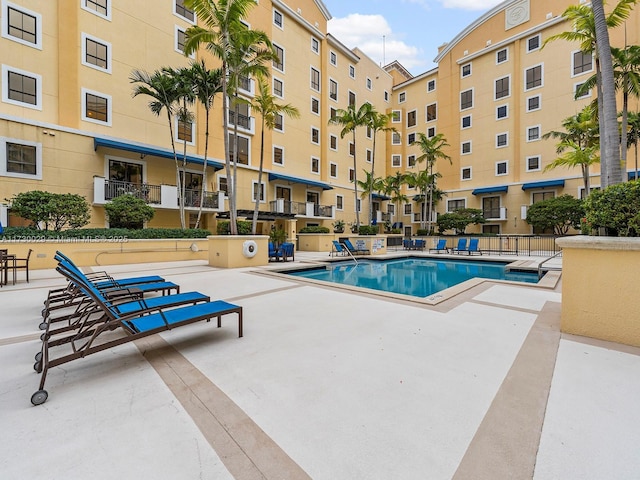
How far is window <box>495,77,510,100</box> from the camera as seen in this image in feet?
91.2

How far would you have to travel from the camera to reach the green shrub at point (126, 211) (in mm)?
13906

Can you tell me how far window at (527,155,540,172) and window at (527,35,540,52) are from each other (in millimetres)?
9940

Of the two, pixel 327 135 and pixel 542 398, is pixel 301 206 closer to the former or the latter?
pixel 327 135

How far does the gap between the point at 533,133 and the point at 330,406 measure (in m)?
32.7

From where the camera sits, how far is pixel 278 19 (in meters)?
24.9

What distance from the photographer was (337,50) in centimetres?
3003

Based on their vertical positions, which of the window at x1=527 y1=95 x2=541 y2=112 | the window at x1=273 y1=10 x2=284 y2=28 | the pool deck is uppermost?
the window at x1=273 y1=10 x2=284 y2=28

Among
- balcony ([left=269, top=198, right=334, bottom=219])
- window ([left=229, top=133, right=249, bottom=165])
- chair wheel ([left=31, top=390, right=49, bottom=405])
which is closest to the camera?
chair wheel ([left=31, top=390, right=49, bottom=405])

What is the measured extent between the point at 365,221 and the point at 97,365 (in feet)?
100

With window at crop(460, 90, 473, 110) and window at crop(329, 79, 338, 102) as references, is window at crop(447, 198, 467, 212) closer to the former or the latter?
window at crop(460, 90, 473, 110)

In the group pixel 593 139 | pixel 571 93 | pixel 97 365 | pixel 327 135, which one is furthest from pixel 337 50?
pixel 97 365

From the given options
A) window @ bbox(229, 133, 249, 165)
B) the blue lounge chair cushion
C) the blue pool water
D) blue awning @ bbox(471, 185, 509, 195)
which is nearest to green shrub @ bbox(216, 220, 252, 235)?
window @ bbox(229, 133, 249, 165)

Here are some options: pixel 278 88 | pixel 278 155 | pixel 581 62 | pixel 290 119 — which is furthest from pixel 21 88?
pixel 581 62

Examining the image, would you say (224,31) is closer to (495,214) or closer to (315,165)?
(315,165)
